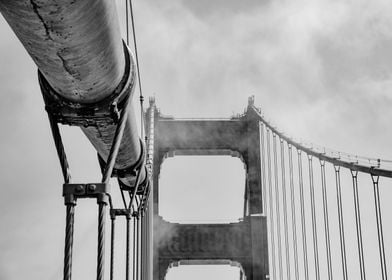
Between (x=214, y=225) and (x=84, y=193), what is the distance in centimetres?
1762

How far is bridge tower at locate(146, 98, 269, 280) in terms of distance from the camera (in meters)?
20.3

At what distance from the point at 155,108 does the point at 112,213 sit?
629 inches

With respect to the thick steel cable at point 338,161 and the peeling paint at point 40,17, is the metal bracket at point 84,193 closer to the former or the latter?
the peeling paint at point 40,17

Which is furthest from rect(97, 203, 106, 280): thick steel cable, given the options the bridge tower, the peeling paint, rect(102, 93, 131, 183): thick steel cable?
the bridge tower

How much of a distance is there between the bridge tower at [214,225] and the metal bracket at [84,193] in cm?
1692

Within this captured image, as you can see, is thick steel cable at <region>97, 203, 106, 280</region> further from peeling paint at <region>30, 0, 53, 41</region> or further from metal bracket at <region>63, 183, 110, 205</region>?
peeling paint at <region>30, 0, 53, 41</region>

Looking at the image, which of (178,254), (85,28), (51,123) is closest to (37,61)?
(85,28)

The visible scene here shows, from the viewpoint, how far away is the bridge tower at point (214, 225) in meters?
20.3

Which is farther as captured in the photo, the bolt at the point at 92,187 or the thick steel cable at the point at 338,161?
the thick steel cable at the point at 338,161

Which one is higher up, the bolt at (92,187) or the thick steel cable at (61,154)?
the thick steel cable at (61,154)

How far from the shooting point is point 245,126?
2170 centimetres

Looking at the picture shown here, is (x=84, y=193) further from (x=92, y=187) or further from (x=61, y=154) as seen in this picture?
(x=61, y=154)

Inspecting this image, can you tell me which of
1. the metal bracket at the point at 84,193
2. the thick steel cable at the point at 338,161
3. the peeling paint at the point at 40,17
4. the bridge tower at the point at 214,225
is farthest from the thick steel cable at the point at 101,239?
the bridge tower at the point at 214,225

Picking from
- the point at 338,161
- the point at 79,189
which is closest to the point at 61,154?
the point at 79,189
